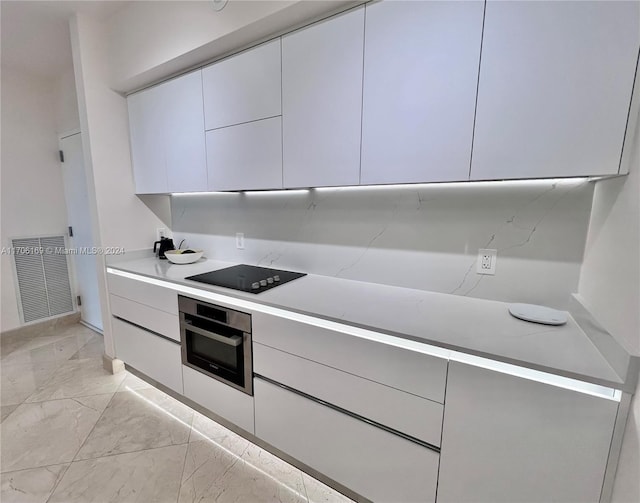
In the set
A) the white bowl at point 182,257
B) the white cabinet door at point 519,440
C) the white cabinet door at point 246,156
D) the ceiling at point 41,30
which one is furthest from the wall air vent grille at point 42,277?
the white cabinet door at point 519,440

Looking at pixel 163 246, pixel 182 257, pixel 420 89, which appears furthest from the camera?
pixel 163 246

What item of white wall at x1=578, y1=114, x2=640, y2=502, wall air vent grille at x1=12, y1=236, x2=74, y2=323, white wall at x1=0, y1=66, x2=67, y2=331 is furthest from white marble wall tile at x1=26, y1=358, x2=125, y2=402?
white wall at x1=578, y1=114, x2=640, y2=502

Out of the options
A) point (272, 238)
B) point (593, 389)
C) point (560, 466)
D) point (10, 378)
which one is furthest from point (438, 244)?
point (10, 378)

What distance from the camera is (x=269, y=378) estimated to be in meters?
1.52

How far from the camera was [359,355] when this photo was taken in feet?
4.00

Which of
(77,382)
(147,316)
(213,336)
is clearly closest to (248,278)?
(213,336)

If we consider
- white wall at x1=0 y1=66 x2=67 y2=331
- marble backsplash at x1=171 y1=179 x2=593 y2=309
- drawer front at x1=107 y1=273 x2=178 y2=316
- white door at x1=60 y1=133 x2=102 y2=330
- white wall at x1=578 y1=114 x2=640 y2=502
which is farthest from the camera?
white door at x1=60 y1=133 x2=102 y2=330

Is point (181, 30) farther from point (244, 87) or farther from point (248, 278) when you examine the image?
point (248, 278)

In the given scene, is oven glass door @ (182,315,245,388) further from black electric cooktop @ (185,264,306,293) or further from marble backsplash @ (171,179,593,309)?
marble backsplash @ (171,179,593,309)

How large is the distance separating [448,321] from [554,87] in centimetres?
91

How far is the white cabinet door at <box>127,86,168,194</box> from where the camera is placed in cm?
217

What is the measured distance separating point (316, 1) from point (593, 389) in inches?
69.6

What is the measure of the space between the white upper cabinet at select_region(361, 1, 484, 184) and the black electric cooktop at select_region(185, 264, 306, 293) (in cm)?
83

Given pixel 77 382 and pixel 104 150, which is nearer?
pixel 104 150
